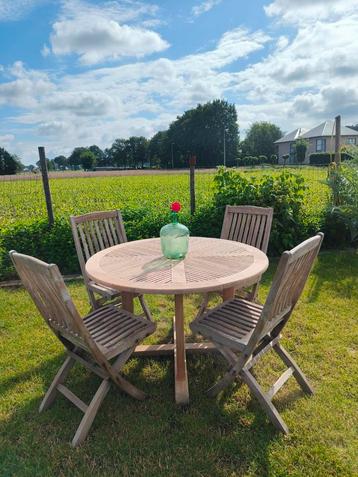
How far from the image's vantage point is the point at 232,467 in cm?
174

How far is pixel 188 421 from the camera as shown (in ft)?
6.69

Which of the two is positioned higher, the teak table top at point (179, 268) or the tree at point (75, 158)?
the tree at point (75, 158)

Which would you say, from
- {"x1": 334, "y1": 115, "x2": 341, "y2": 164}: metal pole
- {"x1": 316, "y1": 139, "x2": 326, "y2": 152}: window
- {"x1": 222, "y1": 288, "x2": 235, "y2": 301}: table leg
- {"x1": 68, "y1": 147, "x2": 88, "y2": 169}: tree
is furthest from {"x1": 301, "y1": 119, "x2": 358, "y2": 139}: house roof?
{"x1": 68, "y1": 147, "x2": 88, "y2": 169}: tree

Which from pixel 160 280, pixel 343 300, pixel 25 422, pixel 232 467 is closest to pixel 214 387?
pixel 232 467

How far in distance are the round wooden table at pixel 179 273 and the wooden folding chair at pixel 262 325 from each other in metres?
0.21

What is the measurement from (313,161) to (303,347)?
3865 cm

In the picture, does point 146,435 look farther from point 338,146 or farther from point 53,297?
point 338,146

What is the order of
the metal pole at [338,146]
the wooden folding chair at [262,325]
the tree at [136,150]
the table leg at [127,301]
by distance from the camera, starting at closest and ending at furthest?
the wooden folding chair at [262,325] < the table leg at [127,301] < the metal pole at [338,146] < the tree at [136,150]

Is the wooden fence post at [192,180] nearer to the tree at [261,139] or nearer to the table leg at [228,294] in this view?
the table leg at [228,294]

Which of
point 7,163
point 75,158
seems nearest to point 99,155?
point 75,158

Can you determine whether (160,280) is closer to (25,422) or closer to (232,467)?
(232,467)

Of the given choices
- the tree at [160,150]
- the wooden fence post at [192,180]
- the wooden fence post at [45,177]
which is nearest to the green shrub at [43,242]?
the wooden fence post at [45,177]

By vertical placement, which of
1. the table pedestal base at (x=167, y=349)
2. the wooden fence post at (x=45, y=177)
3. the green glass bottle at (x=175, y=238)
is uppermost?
the wooden fence post at (x=45, y=177)

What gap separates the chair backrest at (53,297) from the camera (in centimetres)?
160
